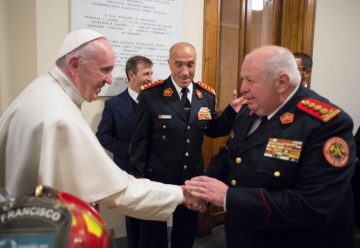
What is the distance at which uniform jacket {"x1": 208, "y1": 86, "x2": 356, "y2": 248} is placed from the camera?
4.25 ft

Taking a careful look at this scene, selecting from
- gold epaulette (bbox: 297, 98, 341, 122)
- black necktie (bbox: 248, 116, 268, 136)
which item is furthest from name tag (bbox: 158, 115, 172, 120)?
gold epaulette (bbox: 297, 98, 341, 122)

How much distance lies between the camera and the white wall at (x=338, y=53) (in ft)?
12.9

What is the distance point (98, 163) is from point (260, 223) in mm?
727

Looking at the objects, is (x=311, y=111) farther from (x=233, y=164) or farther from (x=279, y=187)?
(x=233, y=164)

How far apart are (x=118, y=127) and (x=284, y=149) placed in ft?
5.08

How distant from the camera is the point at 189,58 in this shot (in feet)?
7.57

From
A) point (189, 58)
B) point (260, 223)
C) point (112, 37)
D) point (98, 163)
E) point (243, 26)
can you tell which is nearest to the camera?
point (98, 163)

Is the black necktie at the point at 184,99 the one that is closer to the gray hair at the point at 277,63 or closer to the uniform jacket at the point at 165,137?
the uniform jacket at the point at 165,137

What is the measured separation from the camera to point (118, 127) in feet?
8.57

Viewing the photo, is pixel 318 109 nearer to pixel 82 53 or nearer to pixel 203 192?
pixel 203 192

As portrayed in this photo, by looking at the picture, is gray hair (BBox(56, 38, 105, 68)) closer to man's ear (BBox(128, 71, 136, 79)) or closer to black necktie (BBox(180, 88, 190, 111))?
black necktie (BBox(180, 88, 190, 111))

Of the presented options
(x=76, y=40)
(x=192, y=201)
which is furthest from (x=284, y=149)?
(x=76, y=40)

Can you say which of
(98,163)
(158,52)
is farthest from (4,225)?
(158,52)

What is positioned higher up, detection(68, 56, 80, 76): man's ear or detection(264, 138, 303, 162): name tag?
detection(68, 56, 80, 76): man's ear
